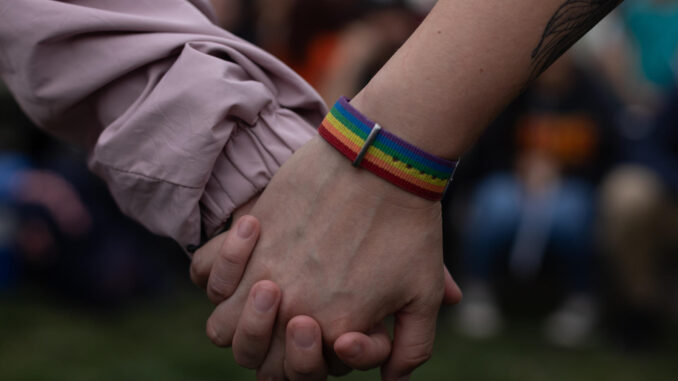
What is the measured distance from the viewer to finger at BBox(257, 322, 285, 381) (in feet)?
3.82

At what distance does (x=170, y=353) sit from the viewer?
3.33 metres

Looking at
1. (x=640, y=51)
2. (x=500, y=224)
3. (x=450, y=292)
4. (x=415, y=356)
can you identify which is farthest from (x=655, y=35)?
(x=415, y=356)

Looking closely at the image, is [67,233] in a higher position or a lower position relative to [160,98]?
lower

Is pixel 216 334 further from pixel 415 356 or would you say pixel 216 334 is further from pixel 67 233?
pixel 67 233

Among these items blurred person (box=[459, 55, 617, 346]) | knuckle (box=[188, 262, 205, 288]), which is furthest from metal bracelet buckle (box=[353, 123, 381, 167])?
blurred person (box=[459, 55, 617, 346])

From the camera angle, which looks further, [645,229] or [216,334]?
[645,229]

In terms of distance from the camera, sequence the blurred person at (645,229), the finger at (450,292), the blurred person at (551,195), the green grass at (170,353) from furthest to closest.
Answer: the blurred person at (551,195)
the blurred person at (645,229)
the green grass at (170,353)
the finger at (450,292)

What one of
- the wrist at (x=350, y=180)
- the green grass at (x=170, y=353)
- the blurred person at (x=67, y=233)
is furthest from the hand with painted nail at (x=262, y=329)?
the blurred person at (x=67, y=233)

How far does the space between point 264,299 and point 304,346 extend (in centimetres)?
10

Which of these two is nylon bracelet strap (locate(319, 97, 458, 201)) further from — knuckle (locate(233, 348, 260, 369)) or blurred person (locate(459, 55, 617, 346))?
blurred person (locate(459, 55, 617, 346))

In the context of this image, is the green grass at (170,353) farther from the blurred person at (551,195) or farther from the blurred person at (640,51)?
the blurred person at (640,51)

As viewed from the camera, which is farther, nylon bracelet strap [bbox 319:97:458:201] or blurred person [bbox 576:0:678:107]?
blurred person [bbox 576:0:678:107]

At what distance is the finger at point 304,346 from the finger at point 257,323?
37mm

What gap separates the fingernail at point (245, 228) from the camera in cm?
115
